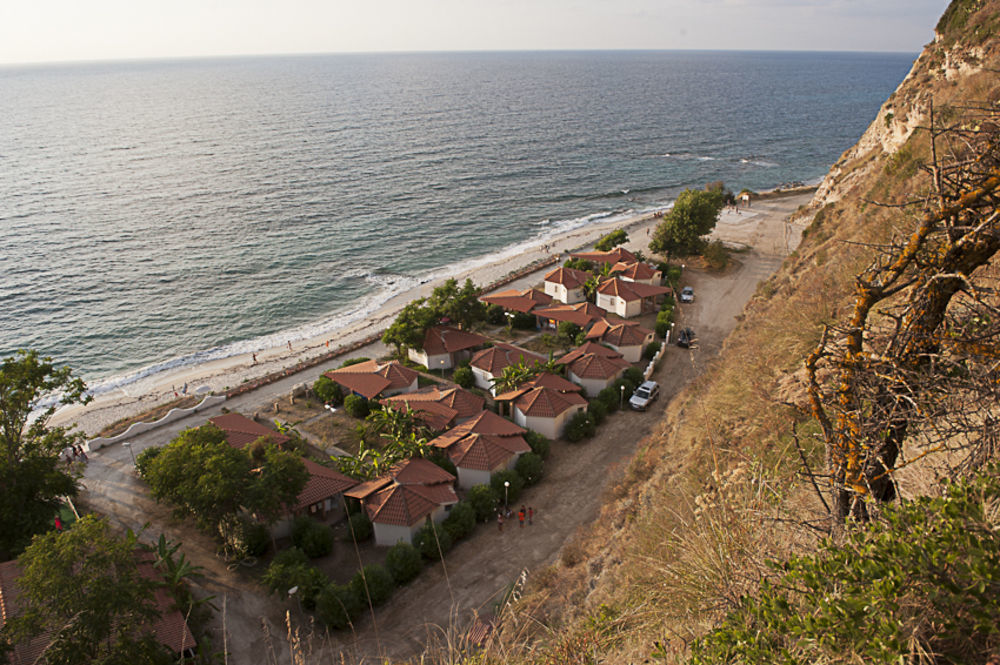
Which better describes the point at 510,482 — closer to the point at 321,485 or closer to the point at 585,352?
the point at 321,485

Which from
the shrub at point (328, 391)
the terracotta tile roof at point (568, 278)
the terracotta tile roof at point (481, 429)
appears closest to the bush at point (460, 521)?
the terracotta tile roof at point (481, 429)

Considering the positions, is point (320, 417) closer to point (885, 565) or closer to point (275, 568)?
point (275, 568)

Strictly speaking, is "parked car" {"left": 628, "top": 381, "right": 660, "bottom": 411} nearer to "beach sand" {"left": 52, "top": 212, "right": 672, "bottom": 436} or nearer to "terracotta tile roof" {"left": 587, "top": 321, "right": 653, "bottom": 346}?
"terracotta tile roof" {"left": 587, "top": 321, "right": 653, "bottom": 346}

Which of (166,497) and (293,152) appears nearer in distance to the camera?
(166,497)

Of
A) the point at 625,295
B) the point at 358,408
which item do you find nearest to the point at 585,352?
the point at 625,295

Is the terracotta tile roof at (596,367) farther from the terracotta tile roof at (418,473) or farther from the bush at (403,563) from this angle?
the bush at (403,563)

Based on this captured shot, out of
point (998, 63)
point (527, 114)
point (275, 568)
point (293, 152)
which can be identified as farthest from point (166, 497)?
point (527, 114)
